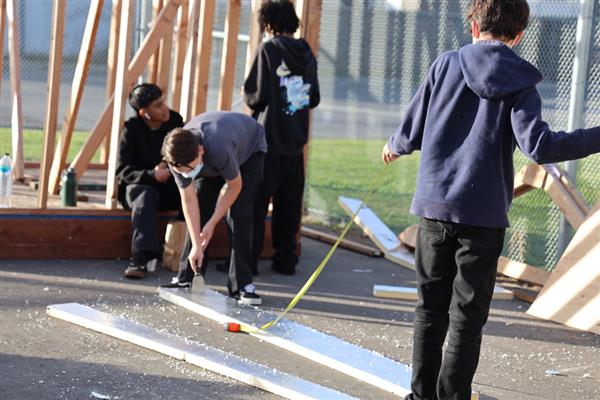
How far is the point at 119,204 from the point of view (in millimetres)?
8266

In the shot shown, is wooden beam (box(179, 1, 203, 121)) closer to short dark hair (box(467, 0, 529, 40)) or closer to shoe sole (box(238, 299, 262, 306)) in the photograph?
shoe sole (box(238, 299, 262, 306))

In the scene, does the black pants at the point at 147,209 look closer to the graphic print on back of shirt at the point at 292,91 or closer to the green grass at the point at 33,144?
the graphic print on back of shirt at the point at 292,91

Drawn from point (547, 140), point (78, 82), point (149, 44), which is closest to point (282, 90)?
point (149, 44)

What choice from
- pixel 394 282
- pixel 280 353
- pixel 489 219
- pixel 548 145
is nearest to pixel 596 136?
pixel 548 145

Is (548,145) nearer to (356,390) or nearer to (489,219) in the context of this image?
(489,219)

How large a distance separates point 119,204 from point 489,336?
10.9 ft

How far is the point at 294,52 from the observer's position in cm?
771

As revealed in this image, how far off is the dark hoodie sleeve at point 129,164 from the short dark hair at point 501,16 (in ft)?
13.4

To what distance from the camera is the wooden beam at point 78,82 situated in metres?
8.84

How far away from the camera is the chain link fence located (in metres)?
8.08

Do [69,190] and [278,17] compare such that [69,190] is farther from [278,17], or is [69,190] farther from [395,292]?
[395,292]

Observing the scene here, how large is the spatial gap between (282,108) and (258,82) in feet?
0.91

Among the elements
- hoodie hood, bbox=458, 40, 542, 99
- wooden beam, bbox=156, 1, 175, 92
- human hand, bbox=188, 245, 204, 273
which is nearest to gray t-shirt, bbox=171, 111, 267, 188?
human hand, bbox=188, 245, 204, 273

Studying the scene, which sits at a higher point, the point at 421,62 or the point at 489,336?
the point at 421,62
